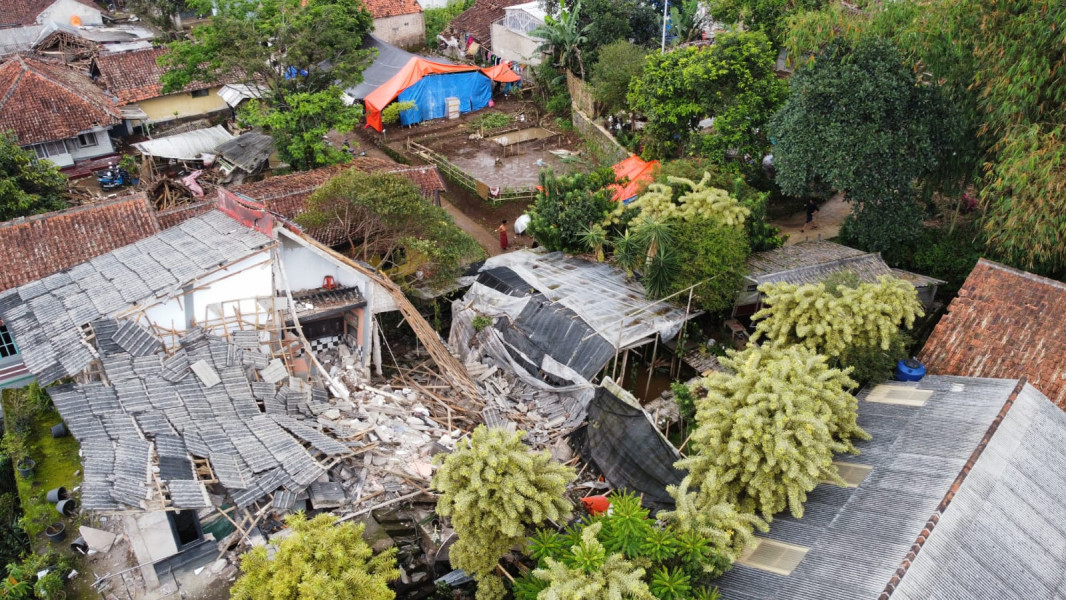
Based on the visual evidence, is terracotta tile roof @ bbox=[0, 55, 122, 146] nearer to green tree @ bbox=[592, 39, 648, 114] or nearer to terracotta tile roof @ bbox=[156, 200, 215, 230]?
terracotta tile roof @ bbox=[156, 200, 215, 230]

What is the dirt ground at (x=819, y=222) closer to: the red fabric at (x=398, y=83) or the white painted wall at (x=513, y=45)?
the white painted wall at (x=513, y=45)

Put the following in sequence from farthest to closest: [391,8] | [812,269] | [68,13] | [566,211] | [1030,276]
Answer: [391,8] → [68,13] → [566,211] → [812,269] → [1030,276]

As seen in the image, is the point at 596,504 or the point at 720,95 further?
the point at 720,95

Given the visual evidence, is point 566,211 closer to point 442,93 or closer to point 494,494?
point 494,494

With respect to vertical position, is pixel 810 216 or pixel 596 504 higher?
pixel 810 216

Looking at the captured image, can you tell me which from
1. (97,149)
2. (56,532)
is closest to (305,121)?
(97,149)

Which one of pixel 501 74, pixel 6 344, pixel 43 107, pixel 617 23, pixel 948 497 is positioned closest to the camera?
pixel 948 497

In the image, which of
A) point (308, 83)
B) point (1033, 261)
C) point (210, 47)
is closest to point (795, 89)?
point (1033, 261)

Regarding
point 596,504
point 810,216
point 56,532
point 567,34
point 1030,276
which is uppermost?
point 567,34

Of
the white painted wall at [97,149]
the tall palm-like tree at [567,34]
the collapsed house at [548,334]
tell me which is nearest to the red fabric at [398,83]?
the tall palm-like tree at [567,34]
